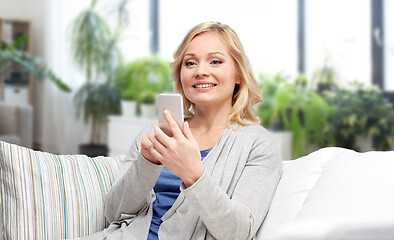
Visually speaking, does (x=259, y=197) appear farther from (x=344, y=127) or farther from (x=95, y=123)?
(x=95, y=123)

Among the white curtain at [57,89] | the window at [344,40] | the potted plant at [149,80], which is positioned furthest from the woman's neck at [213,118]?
the white curtain at [57,89]

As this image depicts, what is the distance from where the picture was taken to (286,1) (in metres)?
4.45

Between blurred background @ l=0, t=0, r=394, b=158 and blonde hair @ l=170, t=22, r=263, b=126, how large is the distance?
243 centimetres

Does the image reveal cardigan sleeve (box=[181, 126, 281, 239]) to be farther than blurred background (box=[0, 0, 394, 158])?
No

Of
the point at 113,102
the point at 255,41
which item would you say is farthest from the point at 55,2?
the point at 255,41

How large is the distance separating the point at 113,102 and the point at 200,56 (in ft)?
14.1

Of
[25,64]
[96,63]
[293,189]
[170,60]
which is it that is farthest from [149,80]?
[293,189]

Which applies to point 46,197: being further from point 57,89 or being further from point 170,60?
point 57,89

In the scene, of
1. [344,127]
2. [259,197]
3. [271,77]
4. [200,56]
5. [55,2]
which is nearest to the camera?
[259,197]

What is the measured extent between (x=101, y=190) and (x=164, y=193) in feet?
0.85

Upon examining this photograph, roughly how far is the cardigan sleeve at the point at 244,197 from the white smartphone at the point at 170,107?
5.4 inches

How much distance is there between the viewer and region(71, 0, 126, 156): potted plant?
5668 millimetres

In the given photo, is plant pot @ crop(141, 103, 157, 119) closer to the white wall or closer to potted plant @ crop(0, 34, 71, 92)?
potted plant @ crop(0, 34, 71, 92)

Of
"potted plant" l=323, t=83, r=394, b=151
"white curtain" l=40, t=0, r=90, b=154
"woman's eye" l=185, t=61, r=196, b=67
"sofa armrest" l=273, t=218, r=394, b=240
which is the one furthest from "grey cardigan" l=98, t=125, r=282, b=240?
"white curtain" l=40, t=0, r=90, b=154
